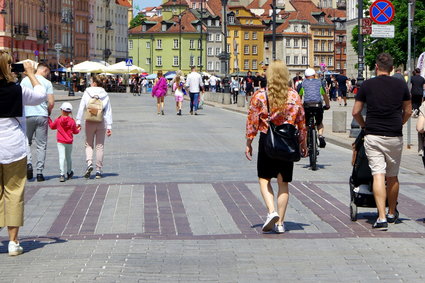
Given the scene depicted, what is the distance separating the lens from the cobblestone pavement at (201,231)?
28.2ft

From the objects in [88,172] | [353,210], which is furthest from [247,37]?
[353,210]

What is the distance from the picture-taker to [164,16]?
196 metres

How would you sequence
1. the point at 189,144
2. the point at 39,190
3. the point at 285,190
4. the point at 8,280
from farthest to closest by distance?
the point at 189,144 < the point at 39,190 < the point at 285,190 < the point at 8,280

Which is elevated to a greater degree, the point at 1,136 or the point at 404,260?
the point at 1,136

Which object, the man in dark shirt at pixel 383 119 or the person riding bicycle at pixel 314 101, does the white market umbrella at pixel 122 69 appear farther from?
the man in dark shirt at pixel 383 119

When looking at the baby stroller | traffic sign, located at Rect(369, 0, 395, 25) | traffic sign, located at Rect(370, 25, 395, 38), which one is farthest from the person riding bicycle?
the baby stroller

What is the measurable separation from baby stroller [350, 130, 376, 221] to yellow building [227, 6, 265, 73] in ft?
567

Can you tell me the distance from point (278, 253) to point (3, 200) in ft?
7.84

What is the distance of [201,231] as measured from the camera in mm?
10914

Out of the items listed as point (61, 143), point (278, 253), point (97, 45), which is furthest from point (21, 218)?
point (97, 45)

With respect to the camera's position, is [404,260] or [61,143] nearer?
[404,260]

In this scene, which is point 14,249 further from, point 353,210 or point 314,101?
point 314,101

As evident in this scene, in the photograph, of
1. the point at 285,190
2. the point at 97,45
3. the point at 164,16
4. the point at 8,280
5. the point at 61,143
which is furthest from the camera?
the point at 164,16

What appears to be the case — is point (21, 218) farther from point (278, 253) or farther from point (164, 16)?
point (164, 16)
